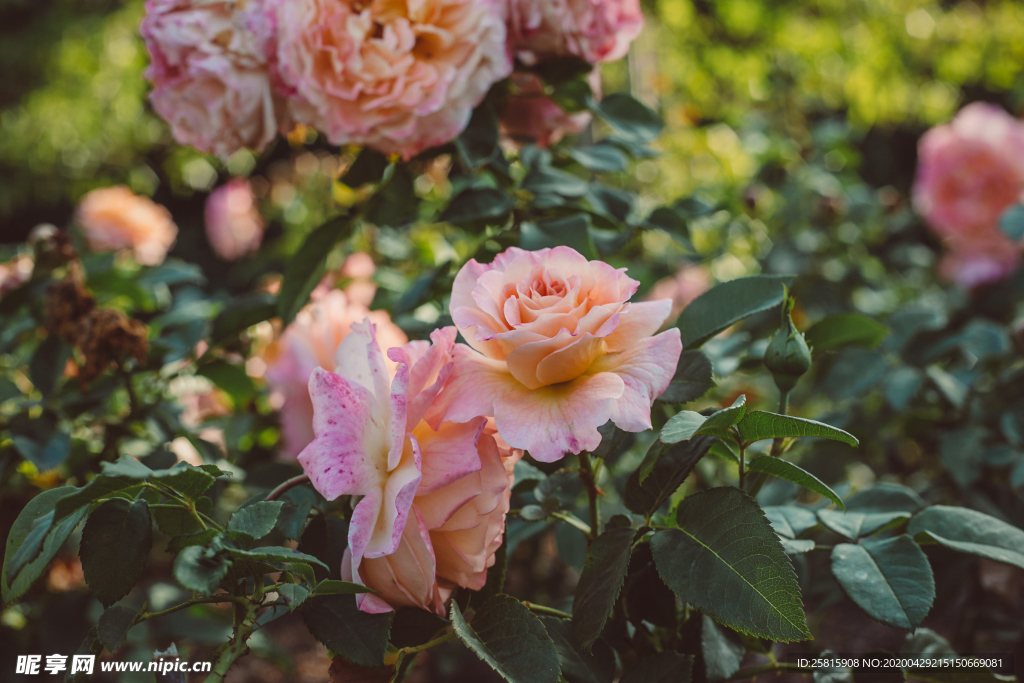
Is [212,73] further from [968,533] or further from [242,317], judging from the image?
[968,533]

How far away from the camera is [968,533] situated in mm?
456

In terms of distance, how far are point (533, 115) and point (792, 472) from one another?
1.36ft

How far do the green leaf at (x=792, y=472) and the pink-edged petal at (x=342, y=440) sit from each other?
204 mm

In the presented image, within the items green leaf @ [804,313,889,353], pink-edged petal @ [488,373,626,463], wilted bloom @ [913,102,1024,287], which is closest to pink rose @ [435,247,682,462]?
pink-edged petal @ [488,373,626,463]

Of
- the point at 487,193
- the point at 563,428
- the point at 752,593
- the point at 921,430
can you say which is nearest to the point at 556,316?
the point at 563,428

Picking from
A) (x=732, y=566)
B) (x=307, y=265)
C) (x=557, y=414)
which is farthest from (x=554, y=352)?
(x=307, y=265)

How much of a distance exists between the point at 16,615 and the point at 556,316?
78cm

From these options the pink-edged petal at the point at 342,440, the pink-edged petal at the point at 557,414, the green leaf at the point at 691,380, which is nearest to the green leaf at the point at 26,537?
the pink-edged petal at the point at 342,440

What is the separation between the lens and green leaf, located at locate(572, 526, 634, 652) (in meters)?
0.36

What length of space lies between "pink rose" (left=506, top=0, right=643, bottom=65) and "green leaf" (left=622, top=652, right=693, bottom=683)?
0.46m

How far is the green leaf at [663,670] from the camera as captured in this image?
1.26ft

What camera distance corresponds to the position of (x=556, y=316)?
0.35m

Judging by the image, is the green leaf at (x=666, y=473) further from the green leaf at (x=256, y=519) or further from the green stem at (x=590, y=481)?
the green leaf at (x=256, y=519)

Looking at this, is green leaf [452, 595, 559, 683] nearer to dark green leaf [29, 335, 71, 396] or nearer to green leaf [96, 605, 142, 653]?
green leaf [96, 605, 142, 653]
